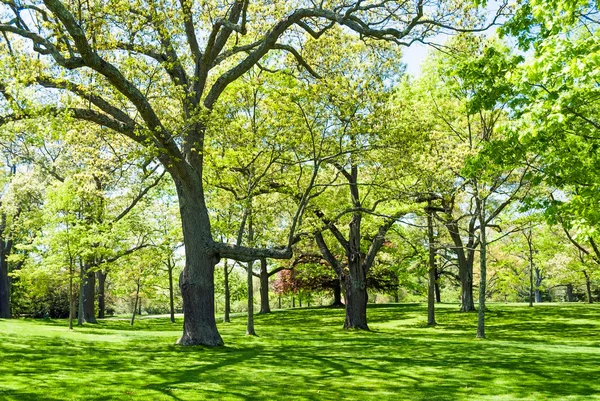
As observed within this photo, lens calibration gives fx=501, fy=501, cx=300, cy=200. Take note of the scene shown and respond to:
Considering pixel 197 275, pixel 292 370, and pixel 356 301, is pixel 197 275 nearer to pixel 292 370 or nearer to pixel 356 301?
pixel 292 370

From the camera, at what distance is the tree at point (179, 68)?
11.9 meters

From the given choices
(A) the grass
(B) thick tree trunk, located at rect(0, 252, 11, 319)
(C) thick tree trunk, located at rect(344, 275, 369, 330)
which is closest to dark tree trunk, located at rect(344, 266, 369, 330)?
(C) thick tree trunk, located at rect(344, 275, 369, 330)

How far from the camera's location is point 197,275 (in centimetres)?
1512

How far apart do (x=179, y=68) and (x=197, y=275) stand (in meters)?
6.60

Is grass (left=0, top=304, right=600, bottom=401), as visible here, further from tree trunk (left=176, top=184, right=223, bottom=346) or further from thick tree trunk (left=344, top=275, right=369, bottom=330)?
thick tree trunk (left=344, top=275, right=369, bottom=330)

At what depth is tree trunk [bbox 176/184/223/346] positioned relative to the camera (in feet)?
49.3

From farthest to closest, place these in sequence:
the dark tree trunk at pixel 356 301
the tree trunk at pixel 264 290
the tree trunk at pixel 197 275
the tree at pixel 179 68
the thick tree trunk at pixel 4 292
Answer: the tree trunk at pixel 264 290
the thick tree trunk at pixel 4 292
the dark tree trunk at pixel 356 301
the tree trunk at pixel 197 275
the tree at pixel 179 68

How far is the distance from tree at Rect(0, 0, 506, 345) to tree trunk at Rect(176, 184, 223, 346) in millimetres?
30

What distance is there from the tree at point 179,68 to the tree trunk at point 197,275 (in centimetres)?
3

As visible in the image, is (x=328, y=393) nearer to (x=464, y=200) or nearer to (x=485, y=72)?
(x=485, y=72)

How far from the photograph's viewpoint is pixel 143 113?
41.7 feet

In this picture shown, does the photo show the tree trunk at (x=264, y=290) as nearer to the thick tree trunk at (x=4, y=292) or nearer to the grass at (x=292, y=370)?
the thick tree trunk at (x=4, y=292)

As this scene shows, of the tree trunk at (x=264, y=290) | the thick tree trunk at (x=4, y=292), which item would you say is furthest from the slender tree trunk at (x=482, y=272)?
the thick tree trunk at (x=4, y=292)

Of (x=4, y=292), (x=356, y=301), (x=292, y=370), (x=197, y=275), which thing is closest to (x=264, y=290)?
(x=4, y=292)
